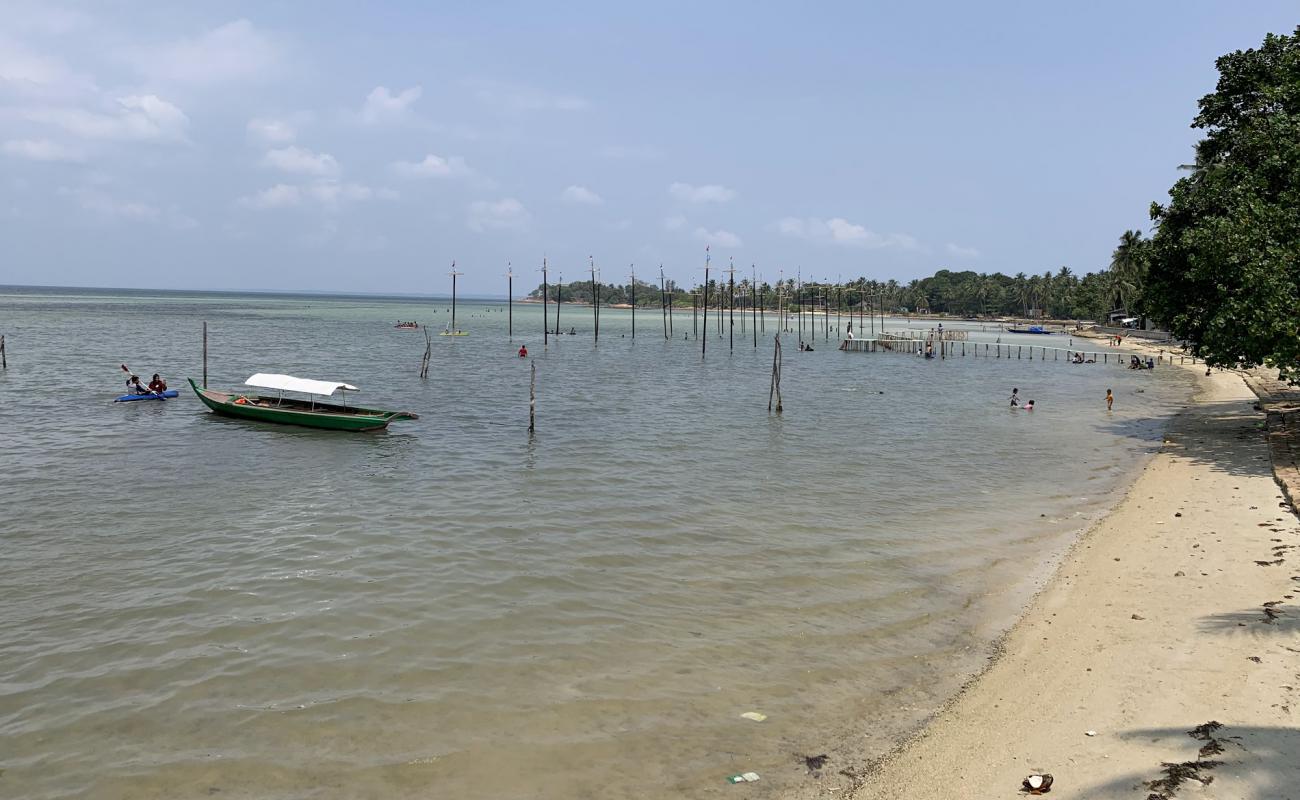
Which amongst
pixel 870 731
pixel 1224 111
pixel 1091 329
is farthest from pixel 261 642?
pixel 1091 329

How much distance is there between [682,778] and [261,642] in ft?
25.0

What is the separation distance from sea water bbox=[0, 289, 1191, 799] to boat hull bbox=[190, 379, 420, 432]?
2.54 ft

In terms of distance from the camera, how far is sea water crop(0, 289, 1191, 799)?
1002cm

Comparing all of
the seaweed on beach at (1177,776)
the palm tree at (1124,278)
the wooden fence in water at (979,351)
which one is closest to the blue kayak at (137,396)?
the seaweed on beach at (1177,776)

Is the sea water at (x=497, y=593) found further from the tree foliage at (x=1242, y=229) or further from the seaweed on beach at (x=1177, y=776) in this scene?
the tree foliage at (x=1242, y=229)

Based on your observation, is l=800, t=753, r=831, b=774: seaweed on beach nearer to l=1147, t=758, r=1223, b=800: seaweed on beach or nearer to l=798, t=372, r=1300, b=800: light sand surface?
l=798, t=372, r=1300, b=800: light sand surface

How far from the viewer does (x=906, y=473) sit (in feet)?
87.1

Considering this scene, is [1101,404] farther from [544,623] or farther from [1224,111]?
[544,623]

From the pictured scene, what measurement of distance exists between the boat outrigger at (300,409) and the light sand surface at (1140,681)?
26013mm

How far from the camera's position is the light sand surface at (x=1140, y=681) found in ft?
27.8

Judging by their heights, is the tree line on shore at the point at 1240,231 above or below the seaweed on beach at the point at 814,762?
above

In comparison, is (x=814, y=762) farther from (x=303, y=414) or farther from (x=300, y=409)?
(x=300, y=409)

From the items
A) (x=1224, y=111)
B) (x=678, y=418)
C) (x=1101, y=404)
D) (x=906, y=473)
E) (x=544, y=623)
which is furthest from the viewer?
(x=1101, y=404)

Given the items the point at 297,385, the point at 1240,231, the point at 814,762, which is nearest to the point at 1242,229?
the point at 1240,231
